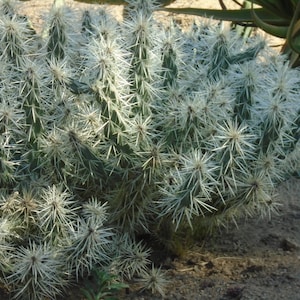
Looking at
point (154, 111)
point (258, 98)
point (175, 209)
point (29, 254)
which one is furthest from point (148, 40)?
point (29, 254)

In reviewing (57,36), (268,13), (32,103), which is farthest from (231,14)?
(32,103)

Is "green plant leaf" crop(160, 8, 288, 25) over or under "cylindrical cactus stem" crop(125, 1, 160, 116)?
under

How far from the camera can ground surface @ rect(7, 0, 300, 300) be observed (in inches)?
135

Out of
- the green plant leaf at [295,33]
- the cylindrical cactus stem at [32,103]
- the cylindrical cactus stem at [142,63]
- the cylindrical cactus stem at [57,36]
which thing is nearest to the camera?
the cylindrical cactus stem at [32,103]

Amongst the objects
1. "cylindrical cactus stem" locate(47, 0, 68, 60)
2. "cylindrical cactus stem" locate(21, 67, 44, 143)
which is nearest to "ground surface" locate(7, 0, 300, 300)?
"cylindrical cactus stem" locate(21, 67, 44, 143)

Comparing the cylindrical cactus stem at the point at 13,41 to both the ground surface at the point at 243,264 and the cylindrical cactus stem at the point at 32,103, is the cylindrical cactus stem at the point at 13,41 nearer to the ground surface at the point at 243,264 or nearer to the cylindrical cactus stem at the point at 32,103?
the cylindrical cactus stem at the point at 32,103

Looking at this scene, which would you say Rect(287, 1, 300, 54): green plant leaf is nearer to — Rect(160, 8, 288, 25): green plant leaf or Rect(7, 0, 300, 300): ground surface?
Rect(160, 8, 288, 25): green plant leaf

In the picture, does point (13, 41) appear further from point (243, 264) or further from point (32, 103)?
point (243, 264)

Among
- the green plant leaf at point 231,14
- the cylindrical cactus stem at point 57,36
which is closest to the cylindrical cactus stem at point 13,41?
the cylindrical cactus stem at point 57,36

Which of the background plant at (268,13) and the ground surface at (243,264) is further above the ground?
the background plant at (268,13)

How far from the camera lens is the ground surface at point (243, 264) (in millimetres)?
3420

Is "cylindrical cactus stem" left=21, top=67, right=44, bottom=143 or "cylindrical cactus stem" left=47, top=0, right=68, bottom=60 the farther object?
"cylindrical cactus stem" left=47, top=0, right=68, bottom=60

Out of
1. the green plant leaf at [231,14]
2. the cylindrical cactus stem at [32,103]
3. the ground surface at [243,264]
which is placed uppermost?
the cylindrical cactus stem at [32,103]

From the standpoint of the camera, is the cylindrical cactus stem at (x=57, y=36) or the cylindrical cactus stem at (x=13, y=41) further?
the cylindrical cactus stem at (x=57, y=36)
